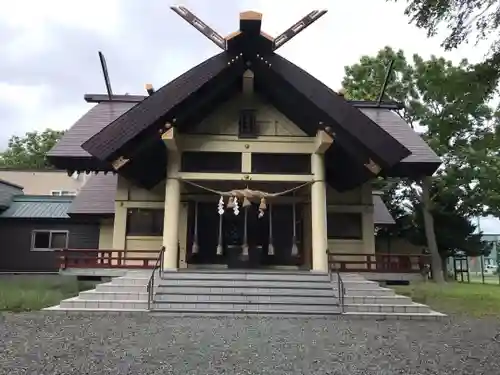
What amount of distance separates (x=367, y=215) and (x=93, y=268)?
6980 mm

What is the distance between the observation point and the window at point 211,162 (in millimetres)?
10617

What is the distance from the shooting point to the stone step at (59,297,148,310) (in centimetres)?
843

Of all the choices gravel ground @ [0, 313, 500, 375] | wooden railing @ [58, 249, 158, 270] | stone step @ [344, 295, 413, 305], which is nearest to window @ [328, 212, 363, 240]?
stone step @ [344, 295, 413, 305]

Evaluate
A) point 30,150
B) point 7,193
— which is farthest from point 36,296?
point 30,150

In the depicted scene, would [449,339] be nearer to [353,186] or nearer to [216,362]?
[216,362]

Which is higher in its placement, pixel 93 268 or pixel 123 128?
pixel 123 128

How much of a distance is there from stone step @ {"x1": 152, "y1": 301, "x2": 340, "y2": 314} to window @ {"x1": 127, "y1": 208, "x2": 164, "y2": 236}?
12.4ft

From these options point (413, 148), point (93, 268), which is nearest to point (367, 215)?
point (413, 148)

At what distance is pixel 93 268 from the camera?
10.6 m

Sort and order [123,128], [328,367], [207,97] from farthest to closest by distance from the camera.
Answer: [207,97] → [123,128] → [328,367]

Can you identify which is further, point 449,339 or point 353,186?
point 353,186

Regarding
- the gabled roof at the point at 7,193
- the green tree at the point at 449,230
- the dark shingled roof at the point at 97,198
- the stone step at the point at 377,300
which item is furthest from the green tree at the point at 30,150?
the stone step at the point at 377,300

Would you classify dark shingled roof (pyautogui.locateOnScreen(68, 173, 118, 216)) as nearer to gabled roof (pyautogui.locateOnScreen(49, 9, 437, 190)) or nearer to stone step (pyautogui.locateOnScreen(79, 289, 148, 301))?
→ gabled roof (pyautogui.locateOnScreen(49, 9, 437, 190))

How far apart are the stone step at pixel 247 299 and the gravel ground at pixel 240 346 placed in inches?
26.0
